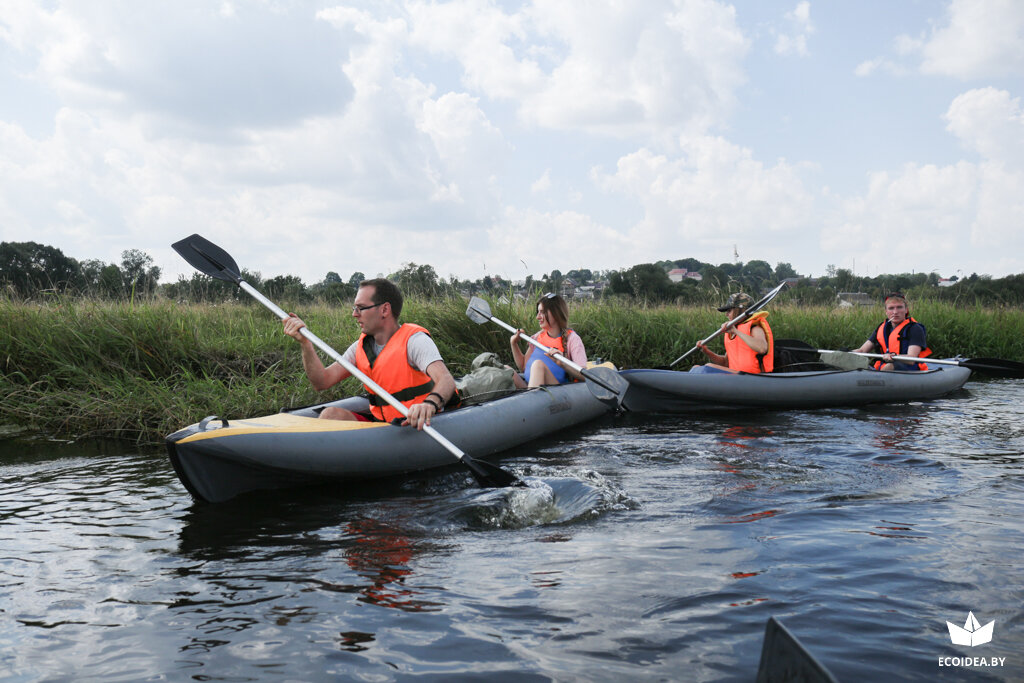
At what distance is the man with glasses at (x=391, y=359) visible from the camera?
4273mm

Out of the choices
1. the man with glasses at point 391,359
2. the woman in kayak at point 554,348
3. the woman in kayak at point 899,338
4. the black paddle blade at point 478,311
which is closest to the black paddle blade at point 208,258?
the man with glasses at point 391,359

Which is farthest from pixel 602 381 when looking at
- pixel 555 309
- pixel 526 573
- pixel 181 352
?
pixel 181 352

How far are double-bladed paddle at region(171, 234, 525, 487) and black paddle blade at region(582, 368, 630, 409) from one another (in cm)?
159

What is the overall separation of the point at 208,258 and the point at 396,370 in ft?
4.81

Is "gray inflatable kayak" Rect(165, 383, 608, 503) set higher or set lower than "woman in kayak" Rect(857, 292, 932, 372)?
lower

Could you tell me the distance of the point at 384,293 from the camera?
4.34 meters

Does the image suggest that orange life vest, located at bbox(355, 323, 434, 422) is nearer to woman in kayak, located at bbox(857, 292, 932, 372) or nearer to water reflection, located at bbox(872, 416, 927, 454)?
water reflection, located at bbox(872, 416, 927, 454)

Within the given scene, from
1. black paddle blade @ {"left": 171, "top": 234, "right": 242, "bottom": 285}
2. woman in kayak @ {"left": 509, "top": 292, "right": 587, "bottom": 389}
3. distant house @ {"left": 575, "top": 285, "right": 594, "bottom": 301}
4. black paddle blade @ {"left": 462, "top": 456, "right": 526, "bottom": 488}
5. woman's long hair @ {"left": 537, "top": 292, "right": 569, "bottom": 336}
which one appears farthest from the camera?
distant house @ {"left": 575, "top": 285, "right": 594, "bottom": 301}

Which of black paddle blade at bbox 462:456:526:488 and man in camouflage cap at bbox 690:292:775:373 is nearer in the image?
black paddle blade at bbox 462:456:526:488

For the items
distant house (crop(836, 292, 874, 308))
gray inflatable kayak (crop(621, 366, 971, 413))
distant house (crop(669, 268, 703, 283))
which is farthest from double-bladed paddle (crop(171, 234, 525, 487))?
distant house (crop(669, 268, 703, 283))

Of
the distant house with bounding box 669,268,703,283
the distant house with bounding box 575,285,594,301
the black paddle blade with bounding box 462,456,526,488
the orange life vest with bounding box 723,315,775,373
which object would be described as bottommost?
the black paddle blade with bounding box 462,456,526,488

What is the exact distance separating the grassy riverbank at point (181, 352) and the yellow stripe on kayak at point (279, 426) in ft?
6.07

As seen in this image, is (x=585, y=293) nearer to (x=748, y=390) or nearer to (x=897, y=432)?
(x=748, y=390)

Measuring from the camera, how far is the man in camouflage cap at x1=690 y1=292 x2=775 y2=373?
7059mm
